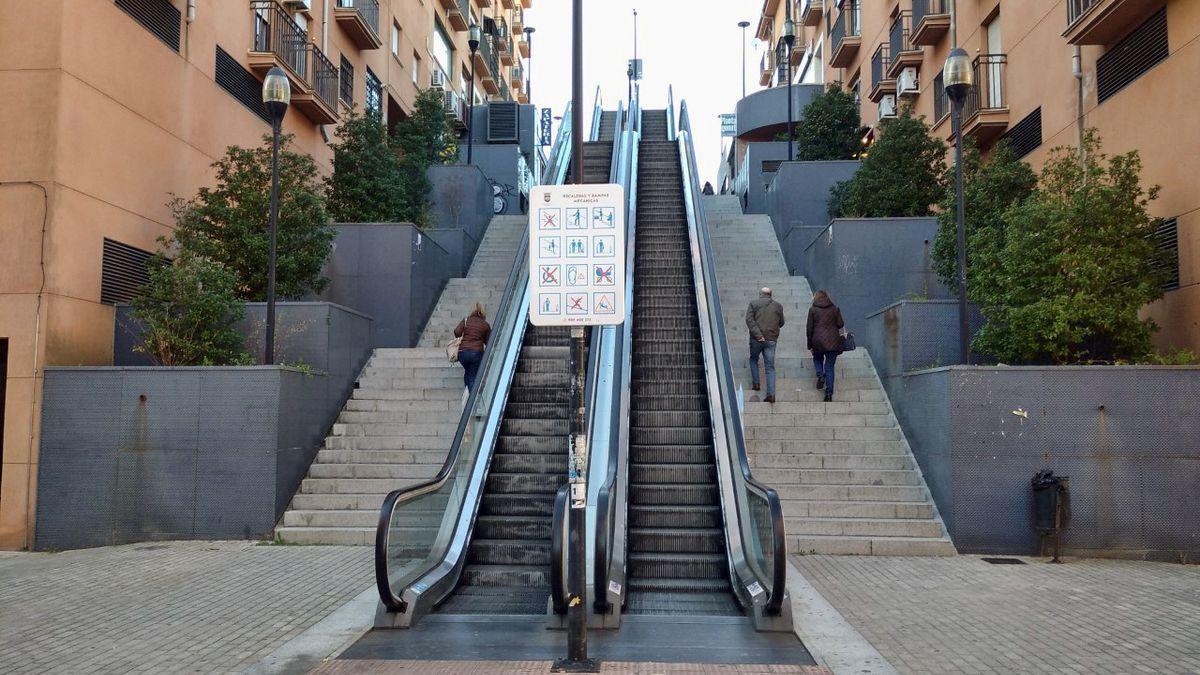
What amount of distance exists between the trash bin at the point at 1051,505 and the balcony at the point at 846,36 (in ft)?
72.6

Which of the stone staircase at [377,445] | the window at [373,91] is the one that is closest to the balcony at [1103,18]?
the stone staircase at [377,445]

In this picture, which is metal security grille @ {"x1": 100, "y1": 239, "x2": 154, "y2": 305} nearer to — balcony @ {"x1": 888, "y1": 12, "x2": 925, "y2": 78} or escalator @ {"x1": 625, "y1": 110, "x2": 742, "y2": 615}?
escalator @ {"x1": 625, "y1": 110, "x2": 742, "y2": 615}

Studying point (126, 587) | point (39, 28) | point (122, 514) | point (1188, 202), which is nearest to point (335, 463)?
point (122, 514)

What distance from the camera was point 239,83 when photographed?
16672 millimetres

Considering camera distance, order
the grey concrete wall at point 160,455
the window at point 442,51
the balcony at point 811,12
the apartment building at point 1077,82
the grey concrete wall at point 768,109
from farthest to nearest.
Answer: the balcony at point 811,12 < the grey concrete wall at point 768,109 < the window at point 442,51 < the apartment building at point 1077,82 < the grey concrete wall at point 160,455

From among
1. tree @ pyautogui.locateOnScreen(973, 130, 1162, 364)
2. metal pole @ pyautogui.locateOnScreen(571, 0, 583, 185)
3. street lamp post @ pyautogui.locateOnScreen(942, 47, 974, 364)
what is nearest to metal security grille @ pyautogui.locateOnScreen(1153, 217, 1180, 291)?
tree @ pyautogui.locateOnScreen(973, 130, 1162, 364)

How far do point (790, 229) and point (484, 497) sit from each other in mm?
11945

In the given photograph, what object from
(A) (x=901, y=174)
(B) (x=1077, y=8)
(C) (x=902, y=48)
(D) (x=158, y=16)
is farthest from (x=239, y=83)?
(C) (x=902, y=48)

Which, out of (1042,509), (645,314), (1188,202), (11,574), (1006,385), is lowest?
(11,574)

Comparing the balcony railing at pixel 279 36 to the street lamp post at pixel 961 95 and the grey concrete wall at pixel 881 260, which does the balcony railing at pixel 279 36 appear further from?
the street lamp post at pixel 961 95

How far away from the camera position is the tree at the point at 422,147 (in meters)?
20.0

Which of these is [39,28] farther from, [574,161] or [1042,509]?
[1042,509]

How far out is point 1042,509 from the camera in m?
9.78

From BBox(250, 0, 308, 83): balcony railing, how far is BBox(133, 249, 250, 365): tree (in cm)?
703
